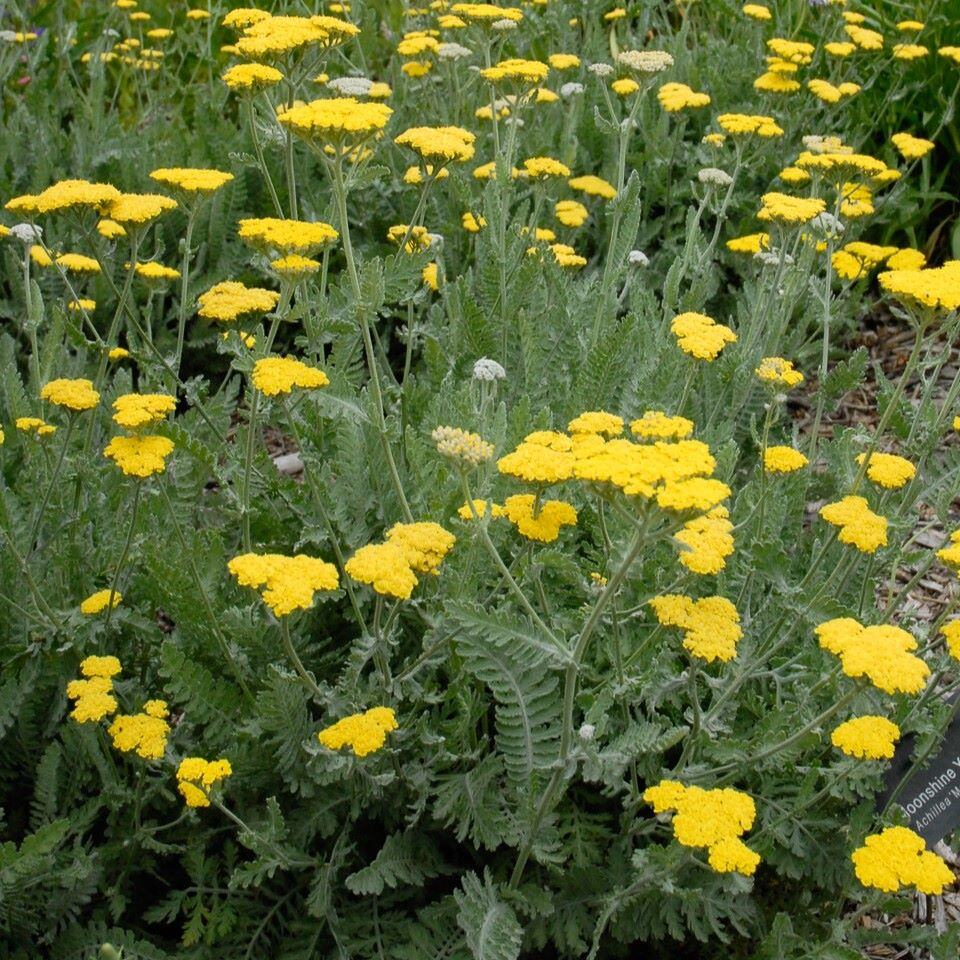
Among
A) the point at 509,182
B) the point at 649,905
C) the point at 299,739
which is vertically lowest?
the point at 649,905

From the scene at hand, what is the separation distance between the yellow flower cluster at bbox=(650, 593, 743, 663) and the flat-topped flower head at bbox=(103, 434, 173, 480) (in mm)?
907

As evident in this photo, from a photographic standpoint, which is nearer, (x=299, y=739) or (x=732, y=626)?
(x=732, y=626)

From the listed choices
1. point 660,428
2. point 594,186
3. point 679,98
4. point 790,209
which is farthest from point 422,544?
point 594,186

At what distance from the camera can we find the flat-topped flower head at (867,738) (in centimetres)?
193

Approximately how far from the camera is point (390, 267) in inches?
91.8

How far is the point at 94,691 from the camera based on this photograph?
6.88 feet

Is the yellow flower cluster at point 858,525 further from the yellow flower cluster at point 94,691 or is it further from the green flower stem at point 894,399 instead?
the yellow flower cluster at point 94,691

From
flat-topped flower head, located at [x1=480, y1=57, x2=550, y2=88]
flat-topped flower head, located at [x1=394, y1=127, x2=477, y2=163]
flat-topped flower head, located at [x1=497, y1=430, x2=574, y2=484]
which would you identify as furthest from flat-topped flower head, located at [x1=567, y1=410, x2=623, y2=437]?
flat-topped flower head, located at [x1=480, y1=57, x2=550, y2=88]

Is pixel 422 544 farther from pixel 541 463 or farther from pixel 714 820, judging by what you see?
pixel 714 820

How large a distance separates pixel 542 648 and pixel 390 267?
89cm

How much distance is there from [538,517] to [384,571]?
→ 309mm

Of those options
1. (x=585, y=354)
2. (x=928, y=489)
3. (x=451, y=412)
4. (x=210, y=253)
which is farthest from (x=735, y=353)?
(x=210, y=253)

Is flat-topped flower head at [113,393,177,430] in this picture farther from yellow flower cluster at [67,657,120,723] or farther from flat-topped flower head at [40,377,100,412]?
yellow flower cluster at [67,657,120,723]

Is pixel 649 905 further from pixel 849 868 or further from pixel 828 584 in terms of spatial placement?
pixel 828 584
